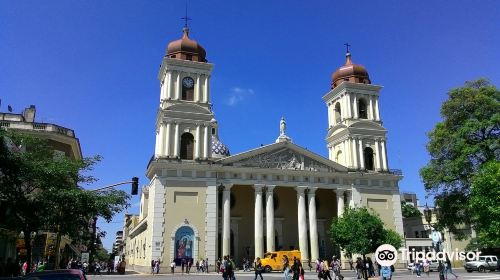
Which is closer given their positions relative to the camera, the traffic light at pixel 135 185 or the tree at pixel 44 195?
the tree at pixel 44 195

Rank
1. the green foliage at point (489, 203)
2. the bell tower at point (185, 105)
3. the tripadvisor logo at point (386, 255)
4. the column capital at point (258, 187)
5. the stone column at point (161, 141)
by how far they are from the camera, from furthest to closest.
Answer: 1. the column capital at point (258, 187)
2. the bell tower at point (185, 105)
3. the stone column at point (161, 141)
4. the green foliage at point (489, 203)
5. the tripadvisor logo at point (386, 255)

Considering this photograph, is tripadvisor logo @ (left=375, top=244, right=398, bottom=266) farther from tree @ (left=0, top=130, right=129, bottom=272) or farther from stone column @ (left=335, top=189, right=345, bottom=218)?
stone column @ (left=335, top=189, right=345, bottom=218)

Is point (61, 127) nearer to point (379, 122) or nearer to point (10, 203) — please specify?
point (10, 203)

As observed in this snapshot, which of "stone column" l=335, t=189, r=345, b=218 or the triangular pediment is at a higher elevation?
the triangular pediment

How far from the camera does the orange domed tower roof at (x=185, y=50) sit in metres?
48.6

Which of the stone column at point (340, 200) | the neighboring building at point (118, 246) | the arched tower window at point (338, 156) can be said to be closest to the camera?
the stone column at point (340, 200)

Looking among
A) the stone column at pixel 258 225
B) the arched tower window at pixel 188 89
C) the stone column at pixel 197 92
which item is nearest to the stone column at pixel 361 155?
the stone column at pixel 258 225

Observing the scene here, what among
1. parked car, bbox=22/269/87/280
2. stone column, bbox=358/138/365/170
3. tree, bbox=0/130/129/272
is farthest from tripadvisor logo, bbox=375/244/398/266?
stone column, bbox=358/138/365/170

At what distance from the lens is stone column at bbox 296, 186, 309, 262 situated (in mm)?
46188

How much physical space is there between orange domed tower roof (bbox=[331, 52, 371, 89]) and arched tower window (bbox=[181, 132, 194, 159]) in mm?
21203

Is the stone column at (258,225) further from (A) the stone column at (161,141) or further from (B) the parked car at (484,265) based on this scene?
(B) the parked car at (484,265)

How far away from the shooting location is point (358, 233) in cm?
3844

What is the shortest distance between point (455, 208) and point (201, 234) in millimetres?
23113

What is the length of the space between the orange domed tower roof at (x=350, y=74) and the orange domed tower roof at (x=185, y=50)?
57.5ft
